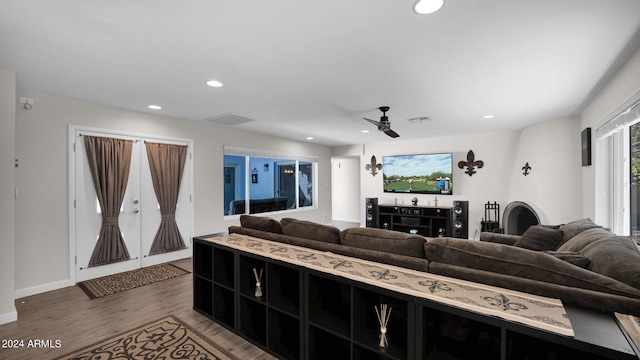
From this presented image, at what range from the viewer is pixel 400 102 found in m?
3.55

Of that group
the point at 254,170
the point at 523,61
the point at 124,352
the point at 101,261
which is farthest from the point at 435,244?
the point at 254,170

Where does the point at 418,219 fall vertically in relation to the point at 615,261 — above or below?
below

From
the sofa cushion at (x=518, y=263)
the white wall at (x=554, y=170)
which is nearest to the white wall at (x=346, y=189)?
the white wall at (x=554, y=170)

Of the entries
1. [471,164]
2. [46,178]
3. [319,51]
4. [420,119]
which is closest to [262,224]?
[319,51]

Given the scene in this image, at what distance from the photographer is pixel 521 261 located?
1443 mm

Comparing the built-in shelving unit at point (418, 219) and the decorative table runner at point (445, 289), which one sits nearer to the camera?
the decorative table runner at point (445, 289)

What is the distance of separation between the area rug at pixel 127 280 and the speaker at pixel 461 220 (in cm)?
517

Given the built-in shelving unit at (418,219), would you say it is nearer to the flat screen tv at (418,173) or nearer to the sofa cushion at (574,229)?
the flat screen tv at (418,173)

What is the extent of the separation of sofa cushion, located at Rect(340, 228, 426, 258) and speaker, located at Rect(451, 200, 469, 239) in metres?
4.53

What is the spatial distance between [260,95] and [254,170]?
2.92 m

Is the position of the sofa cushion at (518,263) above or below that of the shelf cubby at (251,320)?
above

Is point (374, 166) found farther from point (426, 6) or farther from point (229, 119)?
point (426, 6)

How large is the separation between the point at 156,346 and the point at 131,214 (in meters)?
2.47

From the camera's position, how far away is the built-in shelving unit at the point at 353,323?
3.65ft
